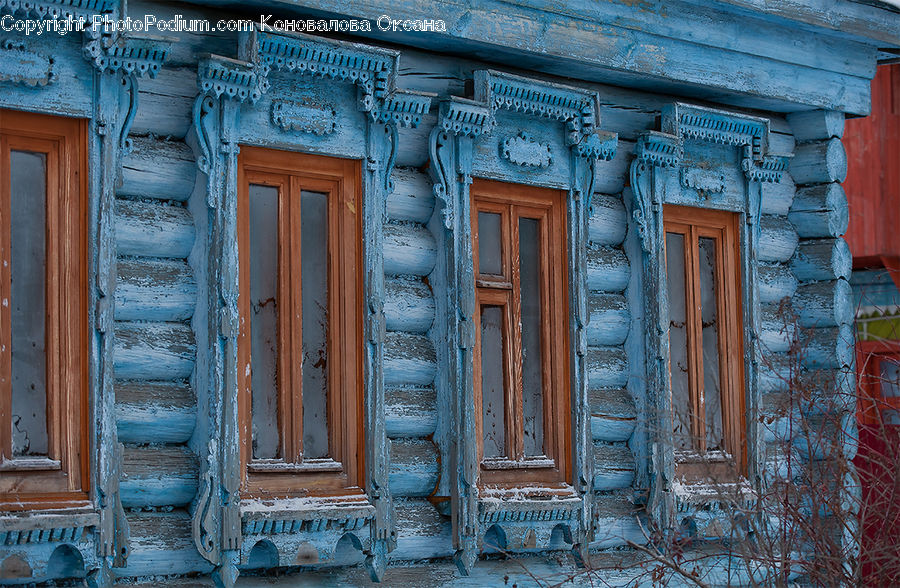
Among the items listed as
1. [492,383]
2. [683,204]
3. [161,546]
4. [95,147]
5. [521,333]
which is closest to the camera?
[95,147]

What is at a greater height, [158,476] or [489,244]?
[489,244]

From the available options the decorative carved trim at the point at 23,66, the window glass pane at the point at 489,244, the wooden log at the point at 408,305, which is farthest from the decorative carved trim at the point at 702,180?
the decorative carved trim at the point at 23,66

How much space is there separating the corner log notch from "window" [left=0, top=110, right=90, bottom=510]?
0.55 metres

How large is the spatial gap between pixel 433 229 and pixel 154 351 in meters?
1.59

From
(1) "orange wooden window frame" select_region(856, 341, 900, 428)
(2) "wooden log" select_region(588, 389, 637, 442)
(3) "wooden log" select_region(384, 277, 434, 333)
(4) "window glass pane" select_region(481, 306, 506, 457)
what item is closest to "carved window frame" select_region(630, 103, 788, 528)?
→ (2) "wooden log" select_region(588, 389, 637, 442)

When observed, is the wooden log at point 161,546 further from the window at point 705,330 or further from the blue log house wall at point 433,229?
the window at point 705,330

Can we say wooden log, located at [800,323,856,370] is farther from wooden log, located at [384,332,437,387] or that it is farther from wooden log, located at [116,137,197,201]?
wooden log, located at [116,137,197,201]

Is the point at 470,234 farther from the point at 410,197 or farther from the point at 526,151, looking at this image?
the point at 526,151

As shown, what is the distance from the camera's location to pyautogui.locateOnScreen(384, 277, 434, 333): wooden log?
627cm

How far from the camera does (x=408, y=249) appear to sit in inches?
251

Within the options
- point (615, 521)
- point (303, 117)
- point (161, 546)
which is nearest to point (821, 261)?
point (615, 521)

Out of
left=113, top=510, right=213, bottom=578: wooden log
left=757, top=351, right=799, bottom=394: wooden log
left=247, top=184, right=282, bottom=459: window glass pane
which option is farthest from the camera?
left=757, top=351, right=799, bottom=394: wooden log

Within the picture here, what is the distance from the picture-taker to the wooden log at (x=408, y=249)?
6.29 m

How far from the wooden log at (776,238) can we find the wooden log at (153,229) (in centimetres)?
378
